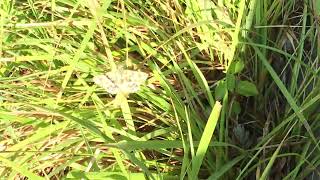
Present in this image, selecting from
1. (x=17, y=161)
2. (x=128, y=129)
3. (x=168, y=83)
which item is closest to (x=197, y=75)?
(x=168, y=83)

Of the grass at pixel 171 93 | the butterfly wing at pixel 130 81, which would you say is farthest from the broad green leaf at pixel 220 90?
the butterfly wing at pixel 130 81

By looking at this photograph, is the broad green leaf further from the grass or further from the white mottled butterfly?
the white mottled butterfly

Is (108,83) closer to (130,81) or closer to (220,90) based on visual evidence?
(130,81)

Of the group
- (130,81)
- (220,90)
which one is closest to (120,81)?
(130,81)

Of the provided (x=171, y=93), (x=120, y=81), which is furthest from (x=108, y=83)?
(x=171, y=93)

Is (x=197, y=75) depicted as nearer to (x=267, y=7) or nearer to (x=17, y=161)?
(x=267, y=7)

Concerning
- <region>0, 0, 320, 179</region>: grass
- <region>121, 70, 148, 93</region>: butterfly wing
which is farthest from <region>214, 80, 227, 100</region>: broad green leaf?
<region>121, 70, 148, 93</region>: butterfly wing

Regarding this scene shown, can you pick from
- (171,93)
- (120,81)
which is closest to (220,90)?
(171,93)
